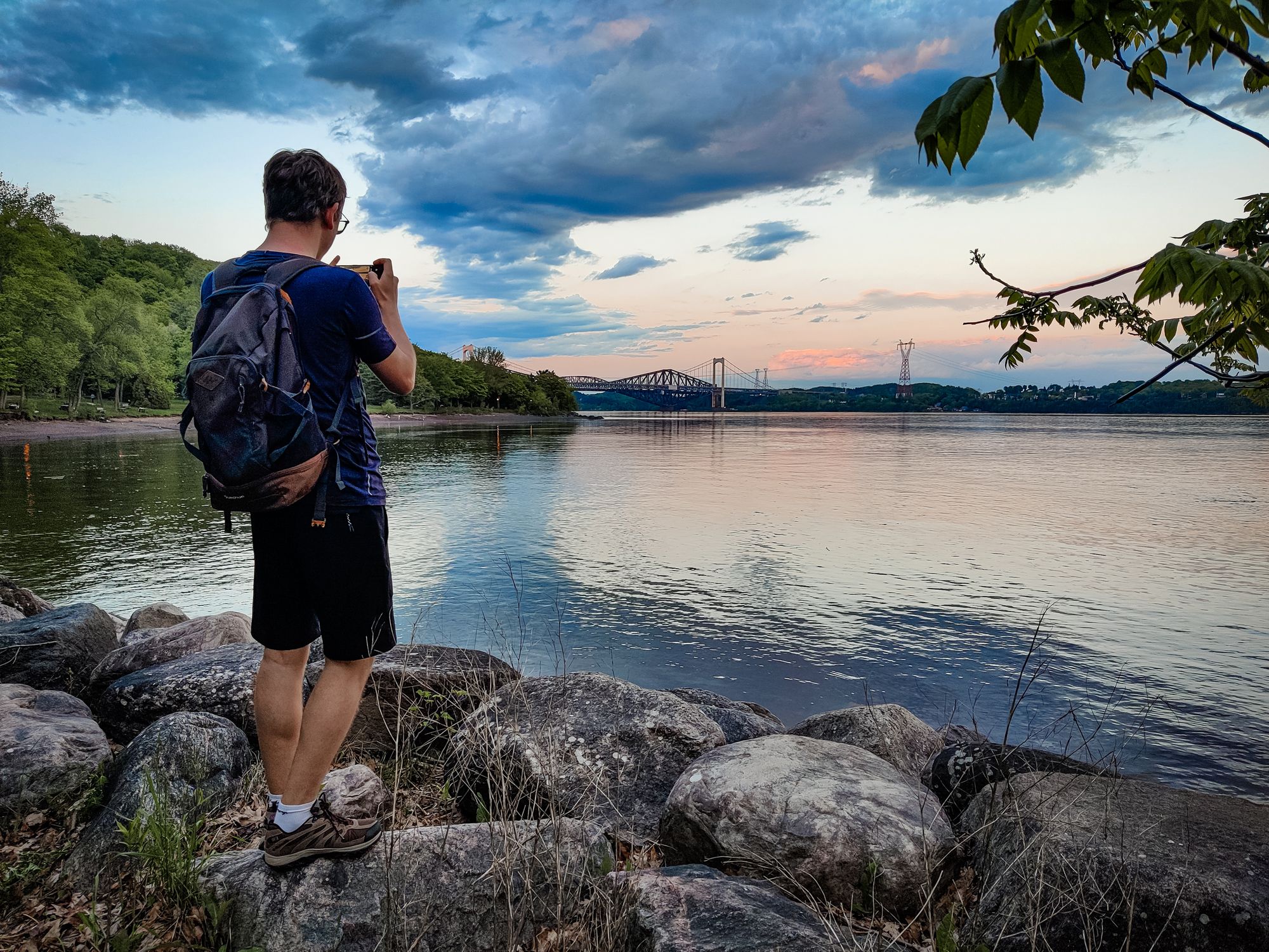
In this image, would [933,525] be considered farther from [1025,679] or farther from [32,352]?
[32,352]

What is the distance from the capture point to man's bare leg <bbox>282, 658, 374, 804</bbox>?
284 cm

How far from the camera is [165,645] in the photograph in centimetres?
608

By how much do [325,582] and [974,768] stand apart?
3.77 metres

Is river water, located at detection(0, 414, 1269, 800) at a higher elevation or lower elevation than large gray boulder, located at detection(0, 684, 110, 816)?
lower

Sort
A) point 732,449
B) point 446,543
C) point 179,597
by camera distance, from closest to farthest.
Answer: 1. point 179,597
2. point 446,543
3. point 732,449

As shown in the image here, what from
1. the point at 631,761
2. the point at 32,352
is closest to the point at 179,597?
the point at 631,761

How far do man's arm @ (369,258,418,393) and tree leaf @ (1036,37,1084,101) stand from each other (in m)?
2.26

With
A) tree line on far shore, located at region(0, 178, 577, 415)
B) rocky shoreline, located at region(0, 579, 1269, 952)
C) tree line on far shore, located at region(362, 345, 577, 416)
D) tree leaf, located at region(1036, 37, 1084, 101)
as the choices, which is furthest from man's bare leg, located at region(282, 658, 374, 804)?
tree line on far shore, located at region(362, 345, 577, 416)

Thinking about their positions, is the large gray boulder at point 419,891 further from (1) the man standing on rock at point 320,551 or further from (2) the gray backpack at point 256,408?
(2) the gray backpack at point 256,408

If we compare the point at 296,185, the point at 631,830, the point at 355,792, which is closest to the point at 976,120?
the point at 296,185

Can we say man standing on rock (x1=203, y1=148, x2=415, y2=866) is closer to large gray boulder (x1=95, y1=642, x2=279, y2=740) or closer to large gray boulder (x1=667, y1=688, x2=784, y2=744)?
large gray boulder (x1=95, y1=642, x2=279, y2=740)

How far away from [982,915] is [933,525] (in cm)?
1875

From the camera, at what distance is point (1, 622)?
6.57m

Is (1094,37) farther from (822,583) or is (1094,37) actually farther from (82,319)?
(82,319)
